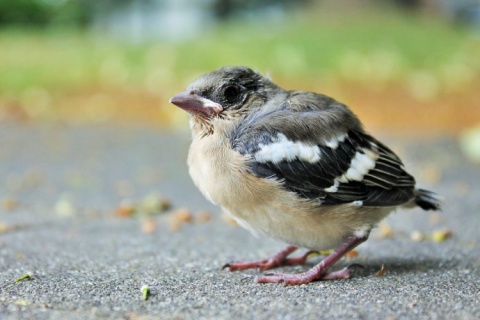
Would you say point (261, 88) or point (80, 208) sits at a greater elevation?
point (261, 88)

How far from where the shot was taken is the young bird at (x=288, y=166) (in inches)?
145

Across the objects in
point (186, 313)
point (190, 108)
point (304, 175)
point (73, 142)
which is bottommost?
point (73, 142)

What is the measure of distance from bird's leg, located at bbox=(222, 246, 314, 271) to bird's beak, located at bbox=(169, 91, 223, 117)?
0.86 m

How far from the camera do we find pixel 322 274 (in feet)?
12.4

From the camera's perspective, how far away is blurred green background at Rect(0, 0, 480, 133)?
11.8 meters

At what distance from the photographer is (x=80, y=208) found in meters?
6.23

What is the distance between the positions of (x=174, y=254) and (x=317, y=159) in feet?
4.06

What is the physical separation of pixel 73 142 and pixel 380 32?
8.35m

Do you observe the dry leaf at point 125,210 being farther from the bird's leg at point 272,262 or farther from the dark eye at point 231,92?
the dark eye at point 231,92

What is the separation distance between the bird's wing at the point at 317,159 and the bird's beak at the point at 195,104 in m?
0.17

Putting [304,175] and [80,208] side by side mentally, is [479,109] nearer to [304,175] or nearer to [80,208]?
[80,208]

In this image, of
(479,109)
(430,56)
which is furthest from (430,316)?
(430,56)

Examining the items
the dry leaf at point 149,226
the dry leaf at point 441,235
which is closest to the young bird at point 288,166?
the dry leaf at point 441,235

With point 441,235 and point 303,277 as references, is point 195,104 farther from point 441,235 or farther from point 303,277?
point 441,235
